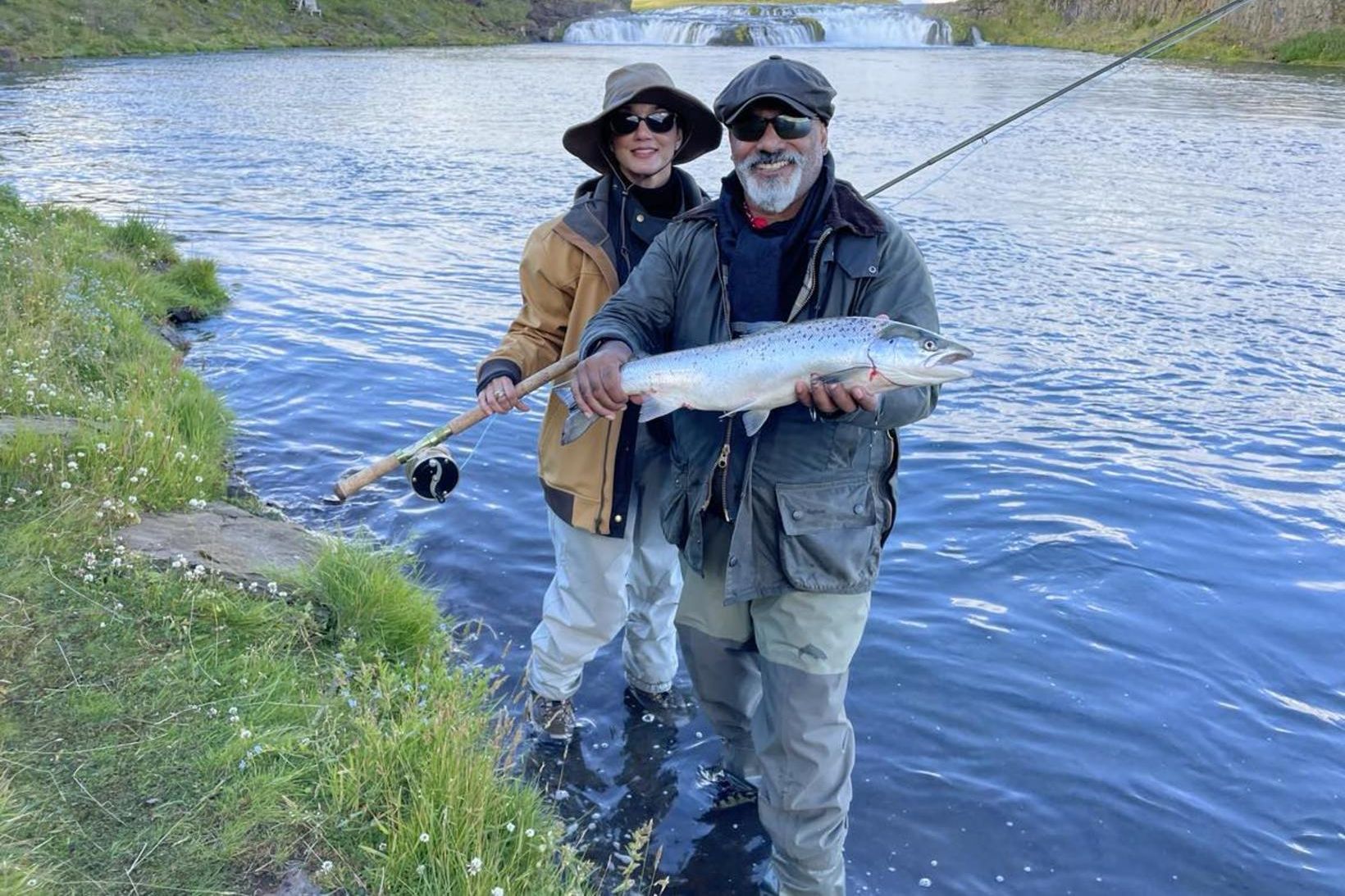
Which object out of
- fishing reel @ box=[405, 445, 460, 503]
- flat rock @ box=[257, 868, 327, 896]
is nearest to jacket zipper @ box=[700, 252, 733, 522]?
fishing reel @ box=[405, 445, 460, 503]

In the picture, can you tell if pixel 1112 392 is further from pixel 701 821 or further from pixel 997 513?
pixel 701 821

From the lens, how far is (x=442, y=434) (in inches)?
204

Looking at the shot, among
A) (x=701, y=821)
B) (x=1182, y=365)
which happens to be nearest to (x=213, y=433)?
(x=701, y=821)

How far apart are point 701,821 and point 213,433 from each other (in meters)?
5.35

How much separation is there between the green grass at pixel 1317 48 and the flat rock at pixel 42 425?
5374 centimetres

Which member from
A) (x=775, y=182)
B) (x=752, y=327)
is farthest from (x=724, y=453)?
(x=775, y=182)

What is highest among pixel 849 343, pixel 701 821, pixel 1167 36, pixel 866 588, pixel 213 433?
pixel 1167 36

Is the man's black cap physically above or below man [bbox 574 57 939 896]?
above

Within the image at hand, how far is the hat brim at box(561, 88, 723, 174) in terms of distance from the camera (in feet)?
15.7

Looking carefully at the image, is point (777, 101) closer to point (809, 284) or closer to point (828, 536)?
point (809, 284)

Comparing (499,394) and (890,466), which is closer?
(890,466)

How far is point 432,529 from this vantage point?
317 inches

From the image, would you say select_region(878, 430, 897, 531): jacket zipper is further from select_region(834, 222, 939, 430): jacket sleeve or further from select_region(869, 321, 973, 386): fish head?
select_region(869, 321, 973, 386): fish head

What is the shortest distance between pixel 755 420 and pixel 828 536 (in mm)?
489
